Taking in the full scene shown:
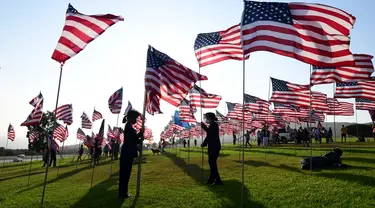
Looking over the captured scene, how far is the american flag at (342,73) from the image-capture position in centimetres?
1480

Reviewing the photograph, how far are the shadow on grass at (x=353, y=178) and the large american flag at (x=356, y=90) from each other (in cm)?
1097

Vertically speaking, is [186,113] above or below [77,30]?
below

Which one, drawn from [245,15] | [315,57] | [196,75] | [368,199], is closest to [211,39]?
[196,75]

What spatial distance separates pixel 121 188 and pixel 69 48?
491 cm

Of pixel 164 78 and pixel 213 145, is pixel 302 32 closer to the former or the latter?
pixel 213 145

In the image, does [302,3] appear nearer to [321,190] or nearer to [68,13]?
[321,190]

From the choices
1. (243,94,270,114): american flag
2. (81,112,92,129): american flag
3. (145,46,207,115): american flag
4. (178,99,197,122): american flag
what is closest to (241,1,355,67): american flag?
Result: (145,46,207,115): american flag

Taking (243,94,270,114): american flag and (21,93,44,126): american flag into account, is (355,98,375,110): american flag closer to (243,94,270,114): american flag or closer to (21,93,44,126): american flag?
(243,94,270,114): american flag

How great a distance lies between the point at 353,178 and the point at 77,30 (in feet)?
35.3

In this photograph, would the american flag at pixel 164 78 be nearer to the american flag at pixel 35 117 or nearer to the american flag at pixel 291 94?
the american flag at pixel 291 94

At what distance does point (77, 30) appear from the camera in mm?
9094

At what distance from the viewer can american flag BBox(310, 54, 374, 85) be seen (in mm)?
14797

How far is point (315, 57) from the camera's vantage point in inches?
299

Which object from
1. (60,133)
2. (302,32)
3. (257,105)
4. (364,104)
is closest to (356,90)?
(364,104)
